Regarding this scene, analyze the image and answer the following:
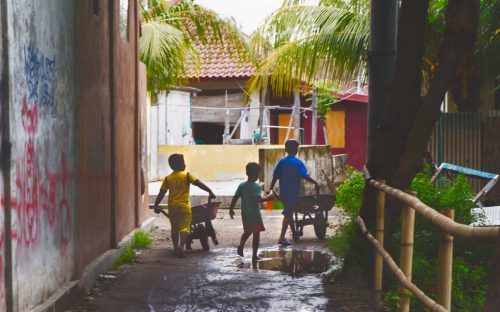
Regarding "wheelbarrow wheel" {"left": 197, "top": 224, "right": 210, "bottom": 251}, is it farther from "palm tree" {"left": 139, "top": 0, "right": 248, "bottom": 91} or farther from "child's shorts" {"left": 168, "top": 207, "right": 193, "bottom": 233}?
"palm tree" {"left": 139, "top": 0, "right": 248, "bottom": 91}

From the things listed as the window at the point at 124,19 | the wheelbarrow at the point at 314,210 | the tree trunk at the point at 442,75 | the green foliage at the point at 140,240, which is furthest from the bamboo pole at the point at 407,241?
the window at the point at 124,19

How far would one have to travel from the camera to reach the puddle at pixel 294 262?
9.65 m

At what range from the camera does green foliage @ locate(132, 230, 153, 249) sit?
457 inches

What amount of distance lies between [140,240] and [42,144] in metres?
5.25

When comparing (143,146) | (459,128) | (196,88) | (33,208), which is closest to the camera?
(33,208)

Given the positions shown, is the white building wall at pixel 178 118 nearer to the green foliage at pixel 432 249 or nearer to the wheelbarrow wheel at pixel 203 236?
the wheelbarrow wheel at pixel 203 236

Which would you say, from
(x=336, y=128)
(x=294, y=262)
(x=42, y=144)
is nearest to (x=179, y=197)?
(x=294, y=262)

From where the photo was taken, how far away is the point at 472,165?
15812 millimetres

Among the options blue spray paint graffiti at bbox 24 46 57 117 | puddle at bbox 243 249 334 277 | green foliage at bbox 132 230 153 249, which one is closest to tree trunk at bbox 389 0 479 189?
puddle at bbox 243 249 334 277

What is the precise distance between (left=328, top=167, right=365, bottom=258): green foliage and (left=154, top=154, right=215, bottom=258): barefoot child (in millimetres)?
2278

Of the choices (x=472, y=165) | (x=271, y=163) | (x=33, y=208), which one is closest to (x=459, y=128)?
(x=472, y=165)

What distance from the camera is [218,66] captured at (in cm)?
2784

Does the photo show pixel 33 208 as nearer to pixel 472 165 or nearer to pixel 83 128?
pixel 83 128

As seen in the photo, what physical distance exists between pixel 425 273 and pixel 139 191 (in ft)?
22.4
